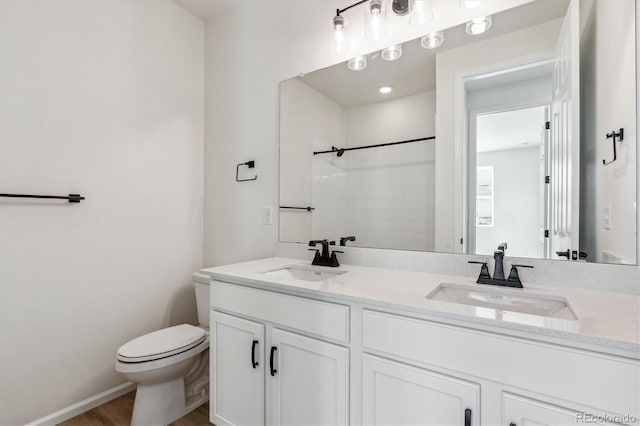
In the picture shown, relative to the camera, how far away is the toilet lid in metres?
1.52

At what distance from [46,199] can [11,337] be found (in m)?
0.70

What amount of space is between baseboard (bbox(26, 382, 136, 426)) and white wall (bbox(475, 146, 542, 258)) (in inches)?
89.1

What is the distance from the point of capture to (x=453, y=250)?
1404 mm

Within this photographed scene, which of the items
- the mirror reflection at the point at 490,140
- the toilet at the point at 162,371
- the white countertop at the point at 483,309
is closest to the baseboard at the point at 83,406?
the toilet at the point at 162,371

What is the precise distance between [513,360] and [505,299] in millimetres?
376

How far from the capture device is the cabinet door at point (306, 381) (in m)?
1.10

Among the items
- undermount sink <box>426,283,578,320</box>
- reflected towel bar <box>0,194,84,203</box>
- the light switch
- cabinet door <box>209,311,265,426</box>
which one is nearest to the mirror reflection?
the light switch

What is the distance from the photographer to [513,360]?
80 centimetres

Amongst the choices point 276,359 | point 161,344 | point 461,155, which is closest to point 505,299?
point 461,155

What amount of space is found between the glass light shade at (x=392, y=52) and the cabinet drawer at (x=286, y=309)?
128cm

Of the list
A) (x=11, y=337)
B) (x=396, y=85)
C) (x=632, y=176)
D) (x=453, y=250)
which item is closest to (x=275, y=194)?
(x=396, y=85)

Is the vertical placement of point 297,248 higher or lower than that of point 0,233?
lower

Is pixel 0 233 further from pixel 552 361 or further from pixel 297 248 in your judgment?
pixel 552 361

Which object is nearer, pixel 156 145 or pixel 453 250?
pixel 453 250
